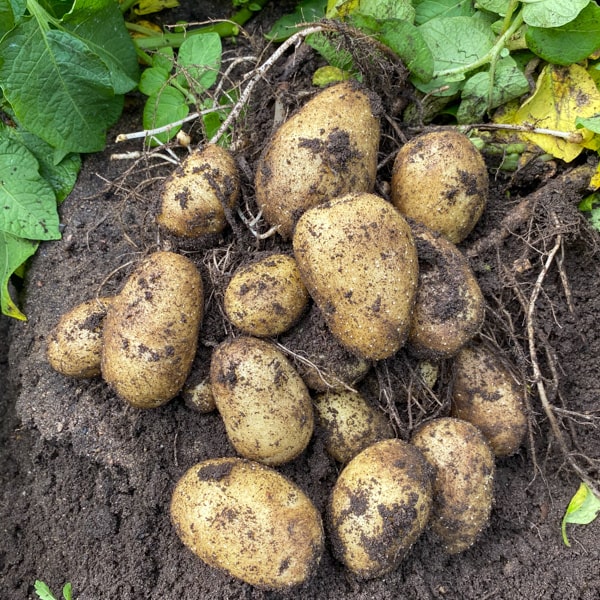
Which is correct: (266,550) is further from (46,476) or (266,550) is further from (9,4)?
(9,4)

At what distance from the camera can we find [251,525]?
1240mm

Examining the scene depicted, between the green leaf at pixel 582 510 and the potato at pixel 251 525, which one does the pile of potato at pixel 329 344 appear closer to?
the potato at pixel 251 525

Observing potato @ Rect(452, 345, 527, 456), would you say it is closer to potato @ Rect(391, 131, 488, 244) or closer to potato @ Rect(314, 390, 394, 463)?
potato @ Rect(314, 390, 394, 463)

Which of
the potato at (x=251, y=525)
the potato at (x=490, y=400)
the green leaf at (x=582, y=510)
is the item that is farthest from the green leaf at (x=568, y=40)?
the potato at (x=251, y=525)

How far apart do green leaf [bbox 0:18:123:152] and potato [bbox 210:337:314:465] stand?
0.90 metres

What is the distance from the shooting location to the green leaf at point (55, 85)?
1.60 meters

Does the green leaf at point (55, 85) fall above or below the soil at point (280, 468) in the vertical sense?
above

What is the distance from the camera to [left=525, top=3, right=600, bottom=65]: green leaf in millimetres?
1546

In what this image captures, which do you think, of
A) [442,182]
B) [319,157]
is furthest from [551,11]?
[319,157]

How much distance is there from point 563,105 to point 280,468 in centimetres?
126

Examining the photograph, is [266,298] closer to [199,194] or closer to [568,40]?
[199,194]

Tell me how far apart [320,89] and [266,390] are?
83cm

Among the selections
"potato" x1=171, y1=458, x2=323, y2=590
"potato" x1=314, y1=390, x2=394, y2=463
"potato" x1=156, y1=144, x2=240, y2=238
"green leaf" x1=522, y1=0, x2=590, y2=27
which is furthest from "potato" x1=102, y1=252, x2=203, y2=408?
"green leaf" x1=522, y1=0, x2=590, y2=27

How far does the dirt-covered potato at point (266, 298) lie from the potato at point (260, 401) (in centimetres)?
4
